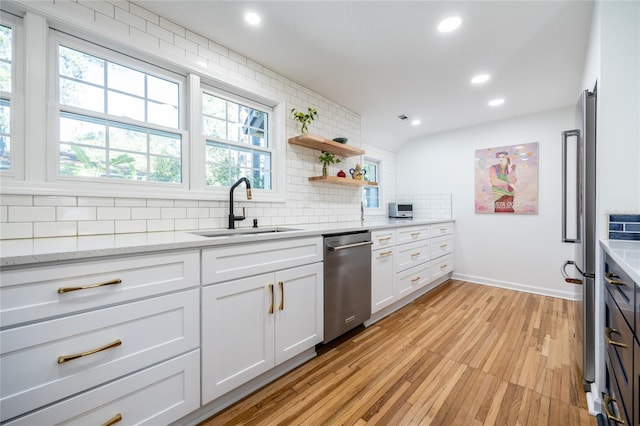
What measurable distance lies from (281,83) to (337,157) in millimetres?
1009

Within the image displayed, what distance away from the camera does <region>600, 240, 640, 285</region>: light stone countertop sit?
784 millimetres

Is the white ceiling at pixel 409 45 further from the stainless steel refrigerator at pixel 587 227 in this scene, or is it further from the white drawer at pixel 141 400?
the white drawer at pixel 141 400

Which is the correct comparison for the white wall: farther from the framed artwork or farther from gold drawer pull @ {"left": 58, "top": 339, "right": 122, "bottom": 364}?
gold drawer pull @ {"left": 58, "top": 339, "right": 122, "bottom": 364}

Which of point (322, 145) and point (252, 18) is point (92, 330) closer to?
point (252, 18)

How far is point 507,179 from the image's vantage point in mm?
3584

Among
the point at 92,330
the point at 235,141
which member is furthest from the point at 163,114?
the point at 92,330

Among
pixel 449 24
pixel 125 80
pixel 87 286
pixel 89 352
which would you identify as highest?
pixel 449 24

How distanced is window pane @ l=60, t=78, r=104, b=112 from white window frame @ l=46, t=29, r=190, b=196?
0.03 metres

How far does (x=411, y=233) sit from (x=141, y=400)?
8.80 feet

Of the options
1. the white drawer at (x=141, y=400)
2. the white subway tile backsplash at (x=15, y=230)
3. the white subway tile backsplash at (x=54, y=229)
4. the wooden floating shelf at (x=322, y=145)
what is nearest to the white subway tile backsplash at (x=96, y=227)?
the white subway tile backsplash at (x=54, y=229)

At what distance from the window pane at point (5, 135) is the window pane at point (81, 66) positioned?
335mm

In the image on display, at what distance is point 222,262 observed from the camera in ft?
4.52

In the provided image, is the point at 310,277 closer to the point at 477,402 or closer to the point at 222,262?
the point at 222,262

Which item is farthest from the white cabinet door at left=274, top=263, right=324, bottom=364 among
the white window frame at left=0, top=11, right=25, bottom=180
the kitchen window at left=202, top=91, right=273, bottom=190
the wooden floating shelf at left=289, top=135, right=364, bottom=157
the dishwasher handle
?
the white window frame at left=0, top=11, right=25, bottom=180
